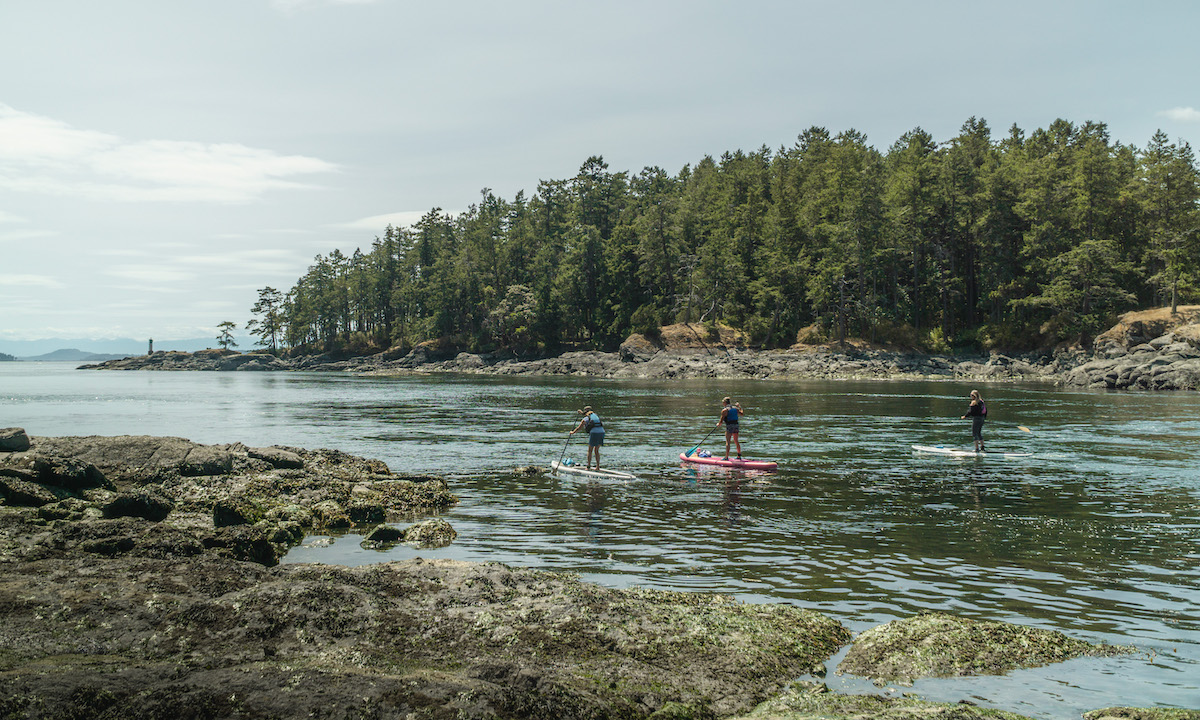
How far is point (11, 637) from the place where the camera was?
7375 mm

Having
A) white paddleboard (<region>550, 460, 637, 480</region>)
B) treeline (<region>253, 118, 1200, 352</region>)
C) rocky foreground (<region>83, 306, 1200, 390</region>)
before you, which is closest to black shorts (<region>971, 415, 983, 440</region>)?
white paddleboard (<region>550, 460, 637, 480</region>)

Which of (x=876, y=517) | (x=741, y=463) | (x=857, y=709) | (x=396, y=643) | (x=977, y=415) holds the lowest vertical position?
(x=876, y=517)

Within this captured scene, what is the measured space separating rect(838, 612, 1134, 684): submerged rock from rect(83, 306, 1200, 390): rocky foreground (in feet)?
213

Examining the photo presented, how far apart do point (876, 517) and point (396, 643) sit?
1242 cm

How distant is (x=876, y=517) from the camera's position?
1681cm

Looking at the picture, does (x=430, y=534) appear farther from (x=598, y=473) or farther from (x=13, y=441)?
(x=13, y=441)

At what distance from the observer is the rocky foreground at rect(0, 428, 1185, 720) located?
20.2 ft

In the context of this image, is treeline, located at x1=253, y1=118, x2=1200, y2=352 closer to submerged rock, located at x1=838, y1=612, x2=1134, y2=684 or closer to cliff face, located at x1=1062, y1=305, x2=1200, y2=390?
cliff face, located at x1=1062, y1=305, x2=1200, y2=390

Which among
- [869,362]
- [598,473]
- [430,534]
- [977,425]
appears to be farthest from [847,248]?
[430,534]

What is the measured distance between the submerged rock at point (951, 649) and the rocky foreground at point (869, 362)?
64.8m

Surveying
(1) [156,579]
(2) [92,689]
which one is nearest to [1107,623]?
(2) [92,689]

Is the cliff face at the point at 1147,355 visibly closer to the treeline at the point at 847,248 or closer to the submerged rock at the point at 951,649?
the treeline at the point at 847,248

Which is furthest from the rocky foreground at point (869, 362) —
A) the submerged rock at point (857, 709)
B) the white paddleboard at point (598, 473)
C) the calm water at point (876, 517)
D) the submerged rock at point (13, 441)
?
the submerged rock at point (13, 441)

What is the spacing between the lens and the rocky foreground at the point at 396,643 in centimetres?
616
